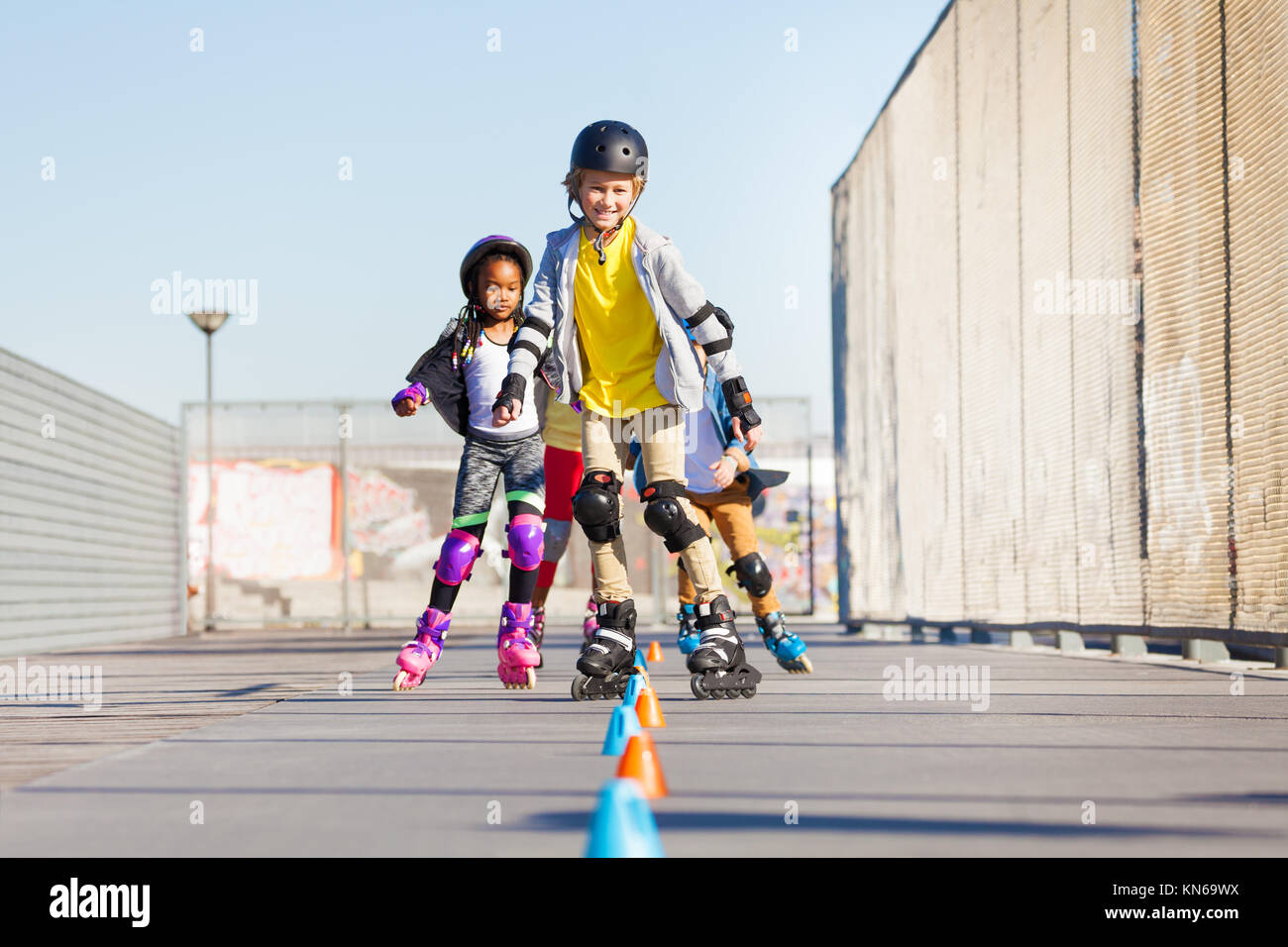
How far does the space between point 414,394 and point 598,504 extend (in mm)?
1542

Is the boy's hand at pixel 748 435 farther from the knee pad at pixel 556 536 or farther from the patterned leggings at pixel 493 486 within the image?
the knee pad at pixel 556 536

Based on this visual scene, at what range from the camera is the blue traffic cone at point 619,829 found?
7.07ft

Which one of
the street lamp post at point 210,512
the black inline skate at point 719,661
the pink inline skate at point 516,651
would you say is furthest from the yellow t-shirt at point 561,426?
the street lamp post at point 210,512

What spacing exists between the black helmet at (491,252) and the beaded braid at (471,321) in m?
0.01

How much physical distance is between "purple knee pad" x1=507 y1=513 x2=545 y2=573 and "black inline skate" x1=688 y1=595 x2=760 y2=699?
4.59 ft

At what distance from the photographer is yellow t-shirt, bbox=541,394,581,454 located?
764 cm

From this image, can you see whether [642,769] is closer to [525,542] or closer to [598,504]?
[598,504]

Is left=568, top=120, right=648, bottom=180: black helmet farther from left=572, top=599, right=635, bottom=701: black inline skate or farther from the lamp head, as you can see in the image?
the lamp head

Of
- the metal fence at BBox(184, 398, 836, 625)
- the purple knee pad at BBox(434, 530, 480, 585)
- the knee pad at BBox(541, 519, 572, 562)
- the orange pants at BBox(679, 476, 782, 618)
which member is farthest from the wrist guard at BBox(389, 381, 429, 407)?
the metal fence at BBox(184, 398, 836, 625)

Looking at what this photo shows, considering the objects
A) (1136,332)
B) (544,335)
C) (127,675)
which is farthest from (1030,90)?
(127,675)

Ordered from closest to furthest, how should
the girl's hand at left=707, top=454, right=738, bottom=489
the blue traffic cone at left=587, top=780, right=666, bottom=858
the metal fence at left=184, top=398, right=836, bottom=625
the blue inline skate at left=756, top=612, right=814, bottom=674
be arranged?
the blue traffic cone at left=587, top=780, right=666, bottom=858 < the girl's hand at left=707, top=454, right=738, bottom=489 < the blue inline skate at left=756, top=612, right=814, bottom=674 < the metal fence at left=184, top=398, right=836, bottom=625

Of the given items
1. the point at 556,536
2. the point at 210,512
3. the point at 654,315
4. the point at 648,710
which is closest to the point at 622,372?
the point at 654,315

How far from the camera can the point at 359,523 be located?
19.6 meters
